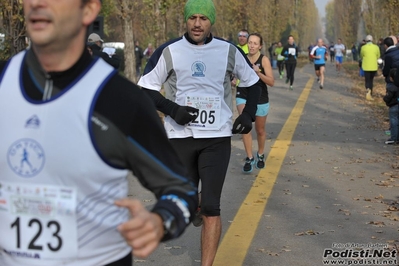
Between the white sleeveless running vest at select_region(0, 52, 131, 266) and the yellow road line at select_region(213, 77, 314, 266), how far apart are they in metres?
3.54

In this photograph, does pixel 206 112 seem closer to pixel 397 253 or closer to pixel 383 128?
pixel 397 253

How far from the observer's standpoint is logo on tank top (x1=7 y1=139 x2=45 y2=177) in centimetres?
248

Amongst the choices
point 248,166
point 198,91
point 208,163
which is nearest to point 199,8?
point 198,91

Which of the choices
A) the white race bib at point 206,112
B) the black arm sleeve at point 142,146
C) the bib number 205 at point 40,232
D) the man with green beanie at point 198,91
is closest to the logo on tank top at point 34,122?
the black arm sleeve at point 142,146

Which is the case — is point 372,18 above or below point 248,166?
below

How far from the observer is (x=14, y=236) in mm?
2557

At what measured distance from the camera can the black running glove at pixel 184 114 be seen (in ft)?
18.7

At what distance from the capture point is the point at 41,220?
8.24ft

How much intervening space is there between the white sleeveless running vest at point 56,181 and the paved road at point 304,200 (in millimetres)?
3566

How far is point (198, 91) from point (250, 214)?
7.38 feet

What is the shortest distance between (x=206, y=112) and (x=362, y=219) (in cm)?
252

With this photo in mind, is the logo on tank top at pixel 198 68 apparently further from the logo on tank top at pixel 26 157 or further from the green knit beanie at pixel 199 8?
the logo on tank top at pixel 26 157

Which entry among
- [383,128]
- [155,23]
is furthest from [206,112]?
[155,23]

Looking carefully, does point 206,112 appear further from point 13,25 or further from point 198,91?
point 13,25
